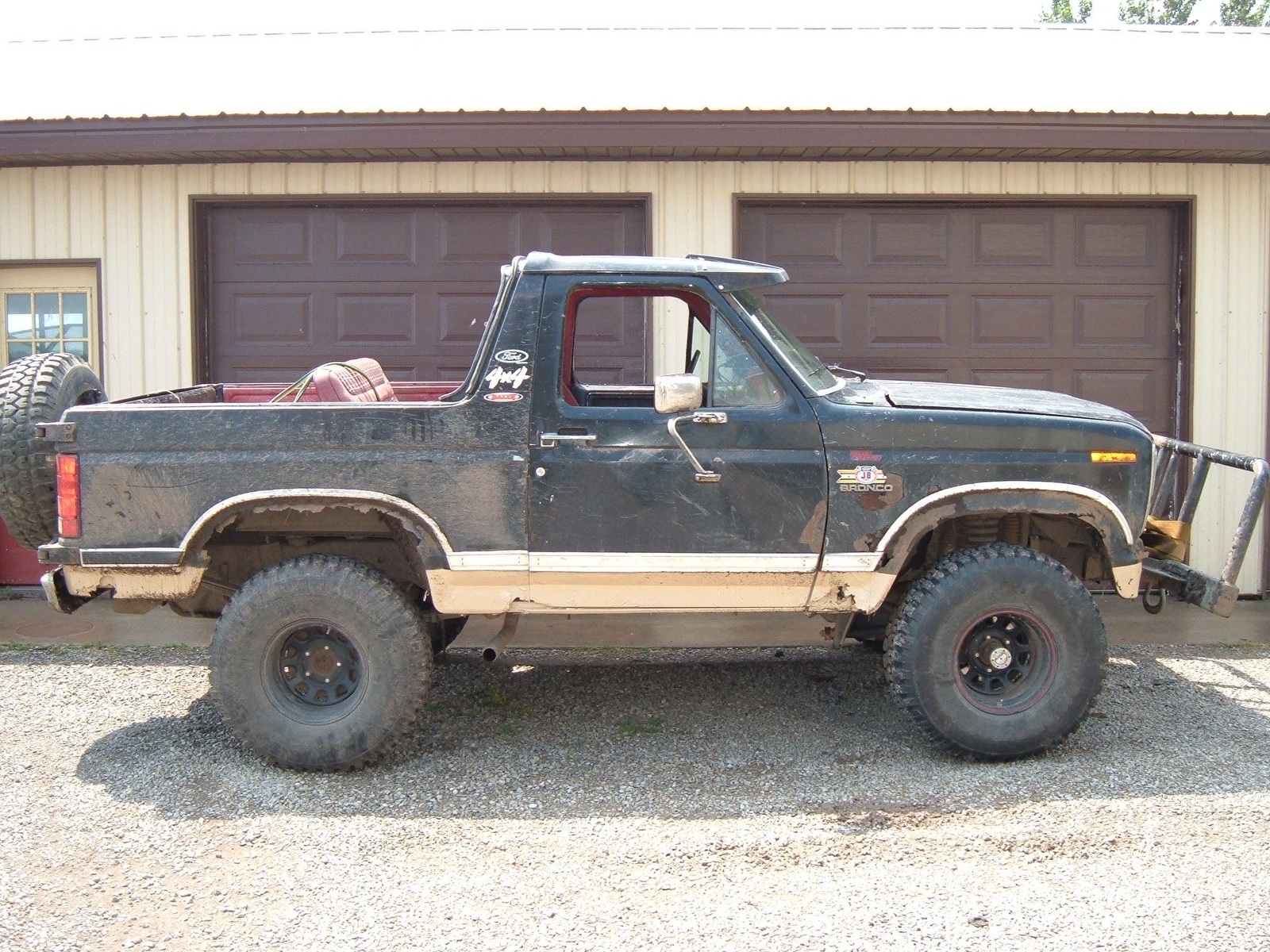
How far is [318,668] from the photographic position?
5.54 meters

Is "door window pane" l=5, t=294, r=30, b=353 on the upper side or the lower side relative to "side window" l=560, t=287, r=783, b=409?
upper

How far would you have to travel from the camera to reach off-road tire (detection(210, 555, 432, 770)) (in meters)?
5.40

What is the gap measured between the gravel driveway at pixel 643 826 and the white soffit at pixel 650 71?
4.06 meters

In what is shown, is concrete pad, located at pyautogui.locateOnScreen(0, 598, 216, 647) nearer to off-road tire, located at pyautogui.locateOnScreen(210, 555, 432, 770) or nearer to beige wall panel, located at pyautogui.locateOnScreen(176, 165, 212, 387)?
beige wall panel, located at pyautogui.locateOnScreen(176, 165, 212, 387)

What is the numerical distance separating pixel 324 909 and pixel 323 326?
5.69m

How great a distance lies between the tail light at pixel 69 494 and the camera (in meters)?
5.46

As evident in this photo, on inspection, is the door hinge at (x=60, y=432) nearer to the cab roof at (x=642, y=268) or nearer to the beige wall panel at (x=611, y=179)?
the cab roof at (x=642, y=268)

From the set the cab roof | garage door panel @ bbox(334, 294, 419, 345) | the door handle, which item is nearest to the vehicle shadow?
the door handle

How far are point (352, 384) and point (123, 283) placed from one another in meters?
3.70

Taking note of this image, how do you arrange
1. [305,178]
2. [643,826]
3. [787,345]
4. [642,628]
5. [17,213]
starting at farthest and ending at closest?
1. [17,213]
2. [305,178]
3. [642,628]
4. [787,345]
5. [643,826]

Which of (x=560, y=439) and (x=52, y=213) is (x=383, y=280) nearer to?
(x=52, y=213)

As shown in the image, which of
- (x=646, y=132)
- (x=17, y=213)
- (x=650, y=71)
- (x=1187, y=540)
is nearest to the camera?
(x=1187, y=540)

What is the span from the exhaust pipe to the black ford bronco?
0.31 meters

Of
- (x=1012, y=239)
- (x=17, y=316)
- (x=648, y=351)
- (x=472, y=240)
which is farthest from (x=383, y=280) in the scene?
(x=1012, y=239)
